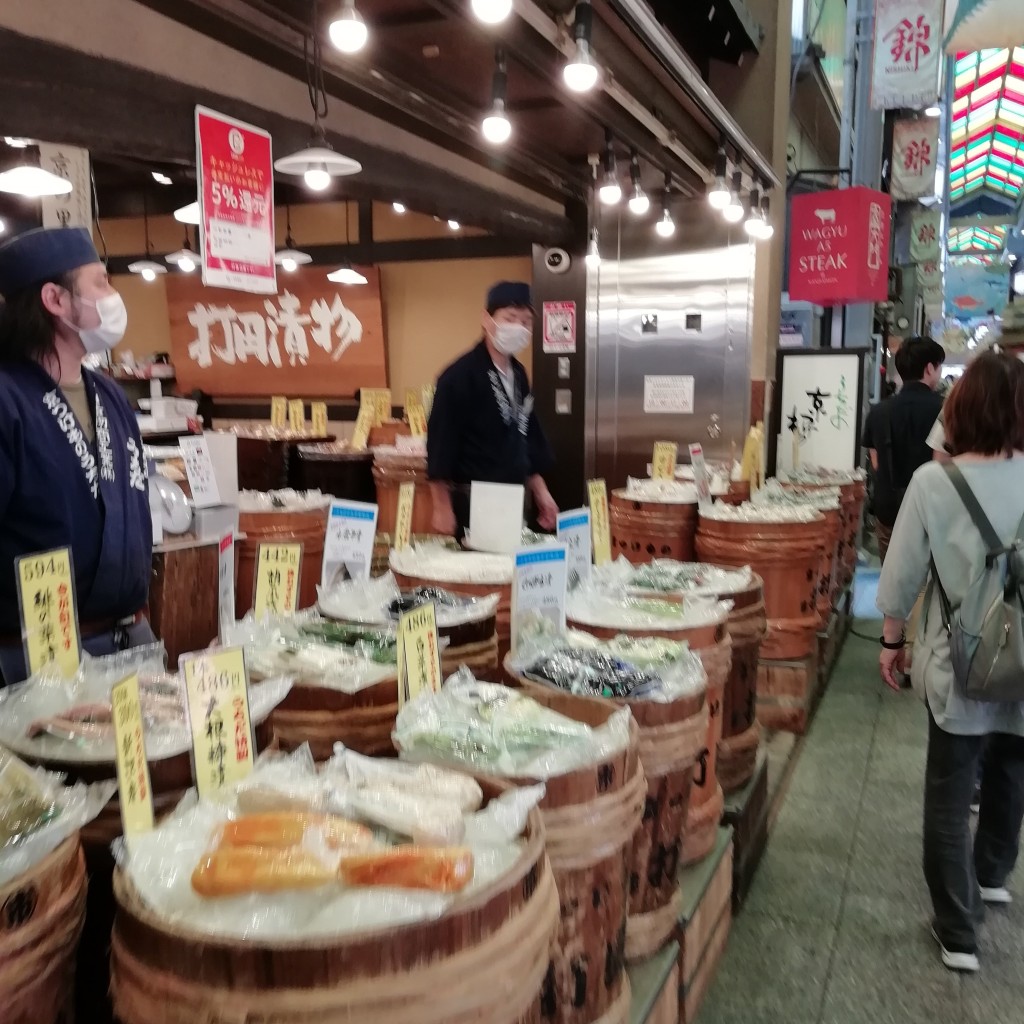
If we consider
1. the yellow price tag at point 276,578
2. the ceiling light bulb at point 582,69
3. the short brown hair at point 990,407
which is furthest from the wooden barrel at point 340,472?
the short brown hair at point 990,407

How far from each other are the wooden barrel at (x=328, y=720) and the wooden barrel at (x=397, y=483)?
428cm

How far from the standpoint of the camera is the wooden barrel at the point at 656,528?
14.3 feet

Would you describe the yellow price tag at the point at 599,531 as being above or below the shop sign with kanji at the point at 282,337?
below

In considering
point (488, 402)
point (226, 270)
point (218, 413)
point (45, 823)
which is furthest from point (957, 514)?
point (218, 413)

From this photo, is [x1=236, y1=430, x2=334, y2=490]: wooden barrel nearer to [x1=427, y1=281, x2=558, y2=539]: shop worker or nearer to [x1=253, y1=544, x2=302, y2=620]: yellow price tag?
[x1=427, y1=281, x2=558, y2=539]: shop worker

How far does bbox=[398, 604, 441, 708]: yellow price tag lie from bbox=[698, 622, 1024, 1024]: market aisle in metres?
1.54

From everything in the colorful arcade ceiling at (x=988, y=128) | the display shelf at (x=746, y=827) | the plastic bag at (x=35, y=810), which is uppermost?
the colorful arcade ceiling at (x=988, y=128)

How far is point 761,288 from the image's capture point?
24.9 feet

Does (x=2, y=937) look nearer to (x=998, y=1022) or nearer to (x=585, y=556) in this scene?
(x=585, y=556)

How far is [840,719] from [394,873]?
176 inches

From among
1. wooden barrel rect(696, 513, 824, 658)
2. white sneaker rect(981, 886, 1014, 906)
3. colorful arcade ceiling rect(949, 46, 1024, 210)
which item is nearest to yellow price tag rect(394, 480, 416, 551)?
wooden barrel rect(696, 513, 824, 658)

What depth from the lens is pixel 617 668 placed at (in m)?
2.09

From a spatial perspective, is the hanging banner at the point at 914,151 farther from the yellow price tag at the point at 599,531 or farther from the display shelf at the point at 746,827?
the display shelf at the point at 746,827

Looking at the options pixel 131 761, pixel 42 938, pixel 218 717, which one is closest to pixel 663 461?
pixel 218 717
